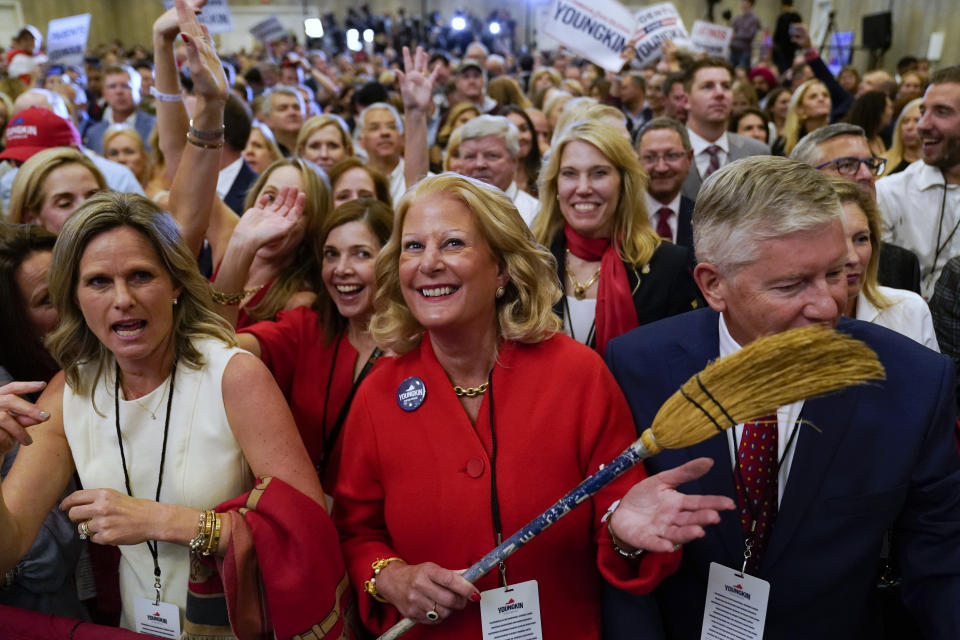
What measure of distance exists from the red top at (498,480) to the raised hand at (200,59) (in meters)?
1.32

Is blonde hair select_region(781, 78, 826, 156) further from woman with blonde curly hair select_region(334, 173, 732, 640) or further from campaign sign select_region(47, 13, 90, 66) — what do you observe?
campaign sign select_region(47, 13, 90, 66)

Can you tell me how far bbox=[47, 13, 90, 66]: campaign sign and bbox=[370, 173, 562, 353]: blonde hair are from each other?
9.27 meters

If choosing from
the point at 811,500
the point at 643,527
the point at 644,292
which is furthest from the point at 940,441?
the point at 644,292

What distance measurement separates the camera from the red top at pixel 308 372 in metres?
2.64

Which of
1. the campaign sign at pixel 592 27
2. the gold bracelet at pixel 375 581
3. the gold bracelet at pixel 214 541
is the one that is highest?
the campaign sign at pixel 592 27

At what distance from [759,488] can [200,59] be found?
219 cm

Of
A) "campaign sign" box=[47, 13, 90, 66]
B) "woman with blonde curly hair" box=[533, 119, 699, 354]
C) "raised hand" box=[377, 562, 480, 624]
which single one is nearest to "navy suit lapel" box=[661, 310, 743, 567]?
"raised hand" box=[377, 562, 480, 624]

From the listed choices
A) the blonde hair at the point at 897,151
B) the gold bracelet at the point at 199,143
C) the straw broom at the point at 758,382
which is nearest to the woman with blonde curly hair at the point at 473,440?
the straw broom at the point at 758,382

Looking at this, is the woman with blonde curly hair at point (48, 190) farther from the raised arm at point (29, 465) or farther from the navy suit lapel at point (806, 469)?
the navy suit lapel at point (806, 469)

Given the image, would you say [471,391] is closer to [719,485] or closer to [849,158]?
[719,485]

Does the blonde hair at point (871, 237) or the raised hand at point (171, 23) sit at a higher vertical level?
the raised hand at point (171, 23)

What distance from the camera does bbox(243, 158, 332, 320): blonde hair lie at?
3.02 m

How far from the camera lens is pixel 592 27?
634 cm

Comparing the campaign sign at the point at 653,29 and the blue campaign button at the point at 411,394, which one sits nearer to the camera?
the blue campaign button at the point at 411,394
